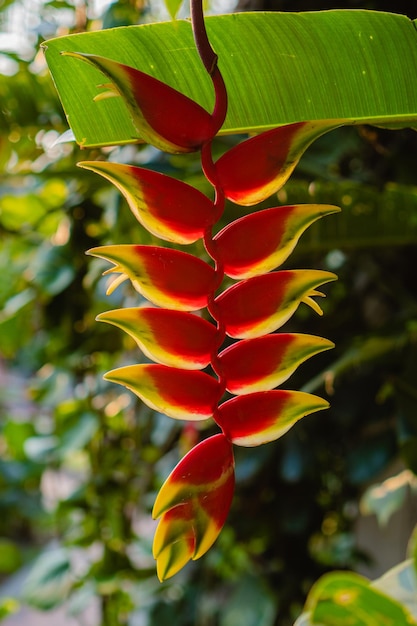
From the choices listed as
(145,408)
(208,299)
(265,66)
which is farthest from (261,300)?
(145,408)

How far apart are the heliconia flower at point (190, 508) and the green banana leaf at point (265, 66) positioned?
0.17 metres

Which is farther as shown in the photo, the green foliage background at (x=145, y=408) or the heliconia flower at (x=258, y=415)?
the green foliage background at (x=145, y=408)

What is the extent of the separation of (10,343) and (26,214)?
26 centimetres

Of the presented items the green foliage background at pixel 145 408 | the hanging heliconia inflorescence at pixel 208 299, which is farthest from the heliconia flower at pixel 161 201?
the green foliage background at pixel 145 408

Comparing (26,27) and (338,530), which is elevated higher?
(26,27)

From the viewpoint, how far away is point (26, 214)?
4.17 feet

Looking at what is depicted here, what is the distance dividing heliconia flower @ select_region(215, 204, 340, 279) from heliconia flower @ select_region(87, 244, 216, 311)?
0.01 m

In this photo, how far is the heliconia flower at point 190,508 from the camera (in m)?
0.24

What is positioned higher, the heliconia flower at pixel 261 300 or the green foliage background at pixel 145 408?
the heliconia flower at pixel 261 300

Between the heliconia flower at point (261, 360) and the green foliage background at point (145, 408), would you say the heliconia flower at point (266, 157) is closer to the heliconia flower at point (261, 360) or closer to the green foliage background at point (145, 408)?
the heliconia flower at point (261, 360)

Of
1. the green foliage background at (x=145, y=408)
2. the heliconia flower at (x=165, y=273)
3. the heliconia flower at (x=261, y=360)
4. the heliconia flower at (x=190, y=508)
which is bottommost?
the green foliage background at (x=145, y=408)

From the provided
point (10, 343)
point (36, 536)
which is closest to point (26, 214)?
point (10, 343)

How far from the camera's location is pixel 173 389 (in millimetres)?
256

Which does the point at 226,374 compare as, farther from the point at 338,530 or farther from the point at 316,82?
the point at 338,530
